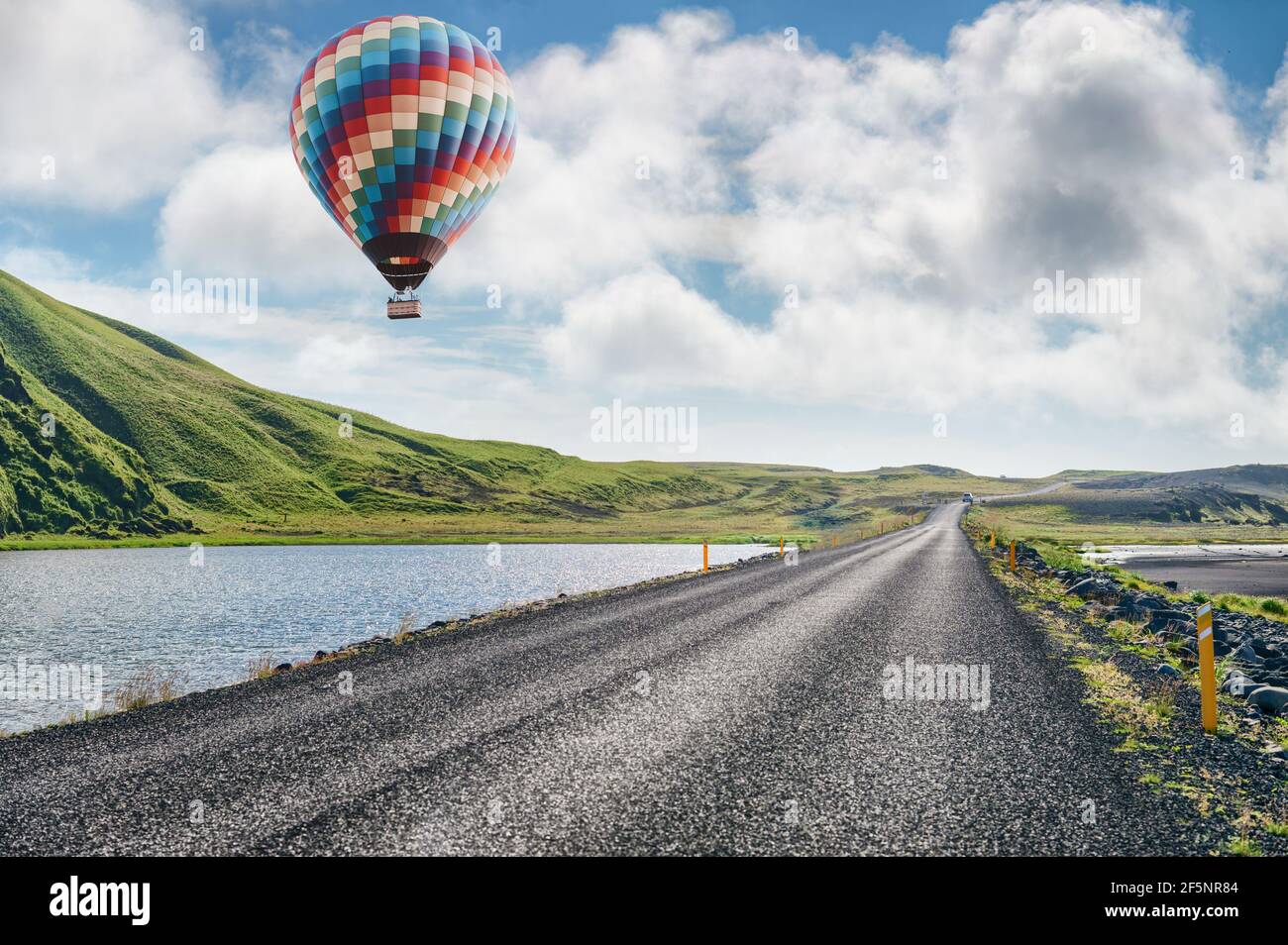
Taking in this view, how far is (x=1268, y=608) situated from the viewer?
21.3 metres

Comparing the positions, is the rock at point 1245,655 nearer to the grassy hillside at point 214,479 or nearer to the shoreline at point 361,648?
the shoreline at point 361,648

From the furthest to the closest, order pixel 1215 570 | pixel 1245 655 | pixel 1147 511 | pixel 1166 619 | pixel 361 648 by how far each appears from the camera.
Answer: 1. pixel 1147 511
2. pixel 1215 570
3. pixel 1166 619
4. pixel 361 648
5. pixel 1245 655

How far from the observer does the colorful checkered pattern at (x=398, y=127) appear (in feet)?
88.7

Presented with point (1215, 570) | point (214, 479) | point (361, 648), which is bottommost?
point (1215, 570)

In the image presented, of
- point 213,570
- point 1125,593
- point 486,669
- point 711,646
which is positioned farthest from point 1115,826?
point 213,570

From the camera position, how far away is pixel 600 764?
24.7 feet

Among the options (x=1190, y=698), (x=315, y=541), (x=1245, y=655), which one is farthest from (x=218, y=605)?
(x=315, y=541)

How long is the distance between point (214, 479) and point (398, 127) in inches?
5809

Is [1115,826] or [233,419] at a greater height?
[233,419]

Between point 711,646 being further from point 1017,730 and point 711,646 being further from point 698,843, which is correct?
point 698,843

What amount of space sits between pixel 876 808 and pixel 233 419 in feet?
654

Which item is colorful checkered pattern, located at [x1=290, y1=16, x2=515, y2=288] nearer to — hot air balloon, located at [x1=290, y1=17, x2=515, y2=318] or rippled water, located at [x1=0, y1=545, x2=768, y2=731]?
hot air balloon, located at [x1=290, y1=17, x2=515, y2=318]

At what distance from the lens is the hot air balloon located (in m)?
27.0

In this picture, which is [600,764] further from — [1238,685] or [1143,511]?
[1143,511]
